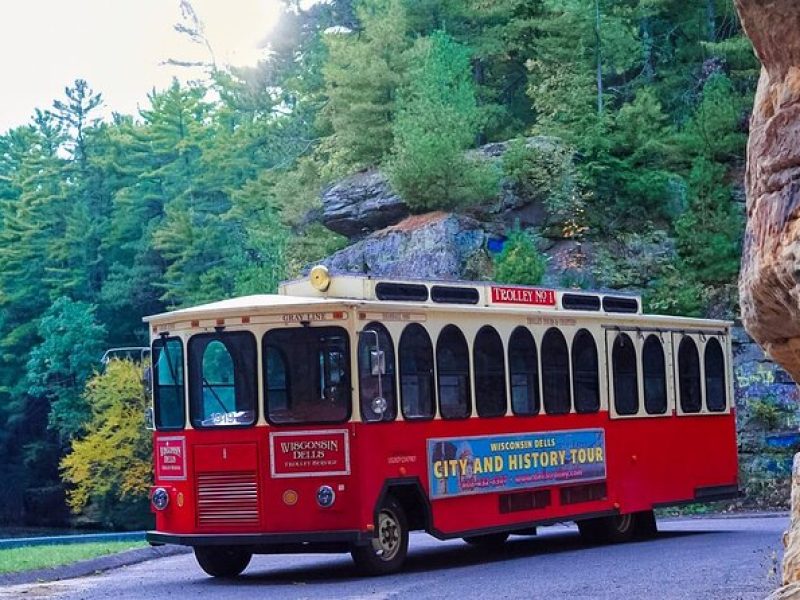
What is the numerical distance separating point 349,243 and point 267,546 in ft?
88.9

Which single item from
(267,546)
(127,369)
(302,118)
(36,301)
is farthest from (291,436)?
(36,301)

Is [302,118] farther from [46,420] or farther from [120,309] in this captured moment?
[46,420]

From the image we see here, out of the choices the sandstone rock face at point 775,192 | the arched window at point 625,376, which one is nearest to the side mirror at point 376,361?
the arched window at point 625,376

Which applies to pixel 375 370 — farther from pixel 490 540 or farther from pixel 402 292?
pixel 490 540

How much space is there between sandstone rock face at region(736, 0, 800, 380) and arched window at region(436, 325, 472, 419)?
951 centimetres

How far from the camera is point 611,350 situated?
1900 cm

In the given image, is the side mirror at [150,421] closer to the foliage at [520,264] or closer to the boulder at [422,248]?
the foliage at [520,264]

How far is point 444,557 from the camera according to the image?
17641mm

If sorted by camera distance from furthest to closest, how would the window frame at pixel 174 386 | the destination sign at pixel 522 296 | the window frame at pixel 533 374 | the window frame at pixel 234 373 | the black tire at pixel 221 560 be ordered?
the destination sign at pixel 522 296, the window frame at pixel 533 374, the black tire at pixel 221 560, the window frame at pixel 174 386, the window frame at pixel 234 373

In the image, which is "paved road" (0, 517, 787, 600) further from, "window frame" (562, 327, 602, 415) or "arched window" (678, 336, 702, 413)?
"arched window" (678, 336, 702, 413)

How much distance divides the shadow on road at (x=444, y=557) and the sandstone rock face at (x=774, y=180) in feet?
29.3

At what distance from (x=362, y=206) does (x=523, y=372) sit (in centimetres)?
2325

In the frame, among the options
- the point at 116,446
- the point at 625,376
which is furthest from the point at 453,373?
the point at 116,446

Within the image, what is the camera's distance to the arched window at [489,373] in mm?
16734
